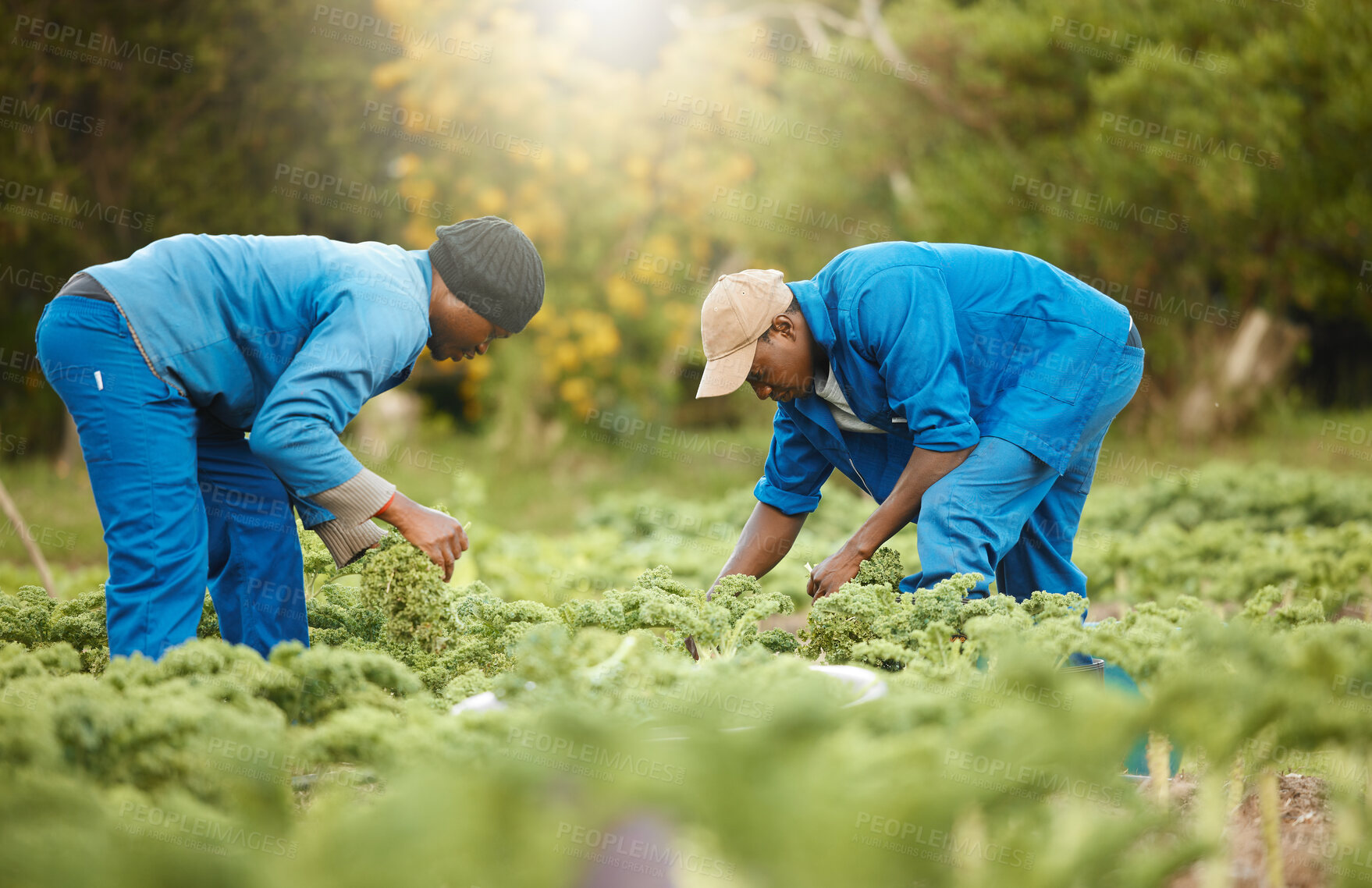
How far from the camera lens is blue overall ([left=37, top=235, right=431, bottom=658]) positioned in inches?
114

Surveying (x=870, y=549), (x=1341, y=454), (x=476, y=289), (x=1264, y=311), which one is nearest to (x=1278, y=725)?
(x=870, y=549)

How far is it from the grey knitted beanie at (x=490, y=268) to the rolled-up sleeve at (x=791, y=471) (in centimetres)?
113

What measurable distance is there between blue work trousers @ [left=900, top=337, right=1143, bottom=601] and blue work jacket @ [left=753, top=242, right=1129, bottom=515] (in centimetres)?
7

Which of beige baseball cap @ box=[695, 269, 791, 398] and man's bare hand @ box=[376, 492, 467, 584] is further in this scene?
beige baseball cap @ box=[695, 269, 791, 398]

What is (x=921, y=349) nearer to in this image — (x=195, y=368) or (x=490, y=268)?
(x=490, y=268)

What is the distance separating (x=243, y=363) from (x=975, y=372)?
2239 mm

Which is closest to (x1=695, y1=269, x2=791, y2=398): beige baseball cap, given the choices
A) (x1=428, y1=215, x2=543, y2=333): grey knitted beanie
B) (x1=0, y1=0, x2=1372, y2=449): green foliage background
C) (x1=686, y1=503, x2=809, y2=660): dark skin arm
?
(x1=428, y1=215, x2=543, y2=333): grey knitted beanie

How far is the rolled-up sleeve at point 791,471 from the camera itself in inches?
156

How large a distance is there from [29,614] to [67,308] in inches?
40.9

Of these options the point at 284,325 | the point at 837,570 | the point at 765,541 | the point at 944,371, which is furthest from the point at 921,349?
the point at 284,325

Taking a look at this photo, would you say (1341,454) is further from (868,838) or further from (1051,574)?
(868,838)

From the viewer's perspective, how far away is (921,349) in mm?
3291

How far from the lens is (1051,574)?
3.87m

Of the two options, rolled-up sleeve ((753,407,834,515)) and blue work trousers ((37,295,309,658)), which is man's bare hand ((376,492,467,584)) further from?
rolled-up sleeve ((753,407,834,515))
